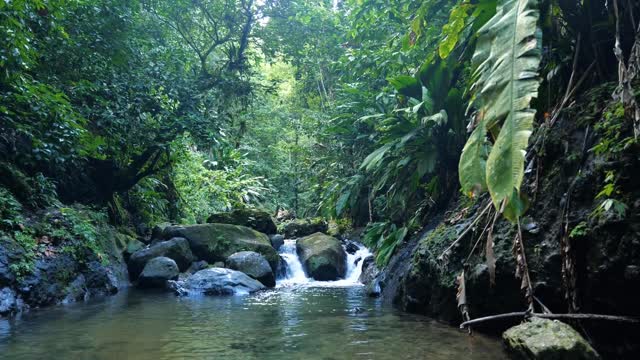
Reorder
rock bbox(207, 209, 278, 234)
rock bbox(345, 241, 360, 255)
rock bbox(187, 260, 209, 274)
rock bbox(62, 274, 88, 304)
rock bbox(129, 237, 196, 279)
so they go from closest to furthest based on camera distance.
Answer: rock bbox(62, 274, 88, 304) → rock bbox(129, 237, 196, 279) → rock bbox(187, 260, 209, 274) → rock bbox(345, 241, 360, 255) → rock bbox(207, 209, 278, 234)

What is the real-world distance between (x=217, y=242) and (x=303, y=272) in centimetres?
229

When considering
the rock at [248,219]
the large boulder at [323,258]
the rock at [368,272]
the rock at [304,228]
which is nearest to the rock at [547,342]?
the rock at [368,272]

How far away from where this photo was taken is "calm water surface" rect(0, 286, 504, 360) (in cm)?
409

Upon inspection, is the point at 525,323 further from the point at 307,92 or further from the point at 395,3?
the point at 307,92

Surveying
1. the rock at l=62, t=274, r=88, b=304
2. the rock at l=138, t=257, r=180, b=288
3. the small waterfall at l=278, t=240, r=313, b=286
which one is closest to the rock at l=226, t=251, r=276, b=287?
the small waterfall at l=278, t=240, r=313, b=286

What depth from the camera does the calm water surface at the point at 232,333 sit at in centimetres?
409

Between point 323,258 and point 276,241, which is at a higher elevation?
point 276,241

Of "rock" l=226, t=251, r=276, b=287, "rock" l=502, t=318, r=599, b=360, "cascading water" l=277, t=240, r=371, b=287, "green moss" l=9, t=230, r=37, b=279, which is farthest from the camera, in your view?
"cascading water" l=277, t=240, r=371, b=287

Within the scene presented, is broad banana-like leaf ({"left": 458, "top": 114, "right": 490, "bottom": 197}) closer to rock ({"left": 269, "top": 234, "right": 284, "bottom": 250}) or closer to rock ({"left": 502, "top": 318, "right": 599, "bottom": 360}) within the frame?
rock ({"left": 502, "top": 318, "right": 599, "bottom": 360})

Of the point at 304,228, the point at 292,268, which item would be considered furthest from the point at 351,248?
the point at 304,228

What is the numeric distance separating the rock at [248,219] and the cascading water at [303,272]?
113cm

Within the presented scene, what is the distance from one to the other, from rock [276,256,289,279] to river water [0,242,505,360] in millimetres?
3906

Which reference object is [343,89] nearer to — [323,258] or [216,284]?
[323,258]

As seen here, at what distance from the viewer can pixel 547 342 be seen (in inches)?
122
